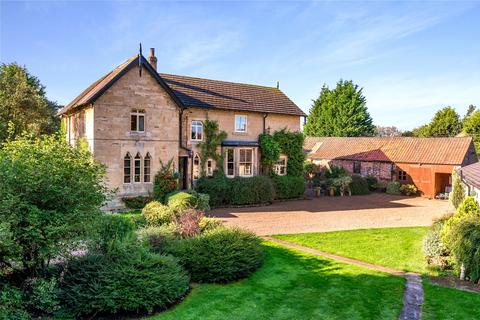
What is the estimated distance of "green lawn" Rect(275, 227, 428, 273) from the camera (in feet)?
43.8

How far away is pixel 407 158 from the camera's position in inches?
1396

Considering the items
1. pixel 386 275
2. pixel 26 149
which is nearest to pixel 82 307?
pixel 26 149

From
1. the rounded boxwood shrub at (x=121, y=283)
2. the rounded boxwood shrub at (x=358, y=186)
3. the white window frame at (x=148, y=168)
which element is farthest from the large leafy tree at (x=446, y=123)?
the rounded boxwood shrub at (x=121, y=283)

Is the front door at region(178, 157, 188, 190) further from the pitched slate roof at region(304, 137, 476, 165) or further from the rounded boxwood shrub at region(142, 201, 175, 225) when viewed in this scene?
the pitched slate roof at region(304, 137, 476, 165)

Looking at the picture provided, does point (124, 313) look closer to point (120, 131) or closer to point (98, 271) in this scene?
point (98, 271)

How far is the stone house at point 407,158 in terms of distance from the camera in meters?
33.3

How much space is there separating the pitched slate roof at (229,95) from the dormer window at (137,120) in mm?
3429

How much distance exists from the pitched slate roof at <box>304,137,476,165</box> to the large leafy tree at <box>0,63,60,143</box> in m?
31.0

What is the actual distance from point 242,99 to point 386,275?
1969cm

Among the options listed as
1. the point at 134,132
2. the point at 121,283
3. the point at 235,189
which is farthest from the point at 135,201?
the point at 121,283

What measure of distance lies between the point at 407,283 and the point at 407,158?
1071 inches

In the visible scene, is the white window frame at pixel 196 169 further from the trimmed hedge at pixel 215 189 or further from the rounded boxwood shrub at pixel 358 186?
the rounded boxwood shrub at pixel 358 186

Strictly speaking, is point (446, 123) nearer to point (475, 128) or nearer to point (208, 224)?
point (475, 128)

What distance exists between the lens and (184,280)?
33.9 feet
